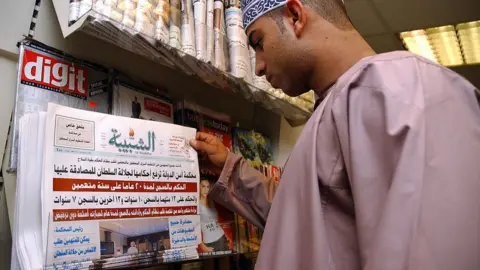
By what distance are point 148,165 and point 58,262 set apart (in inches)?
10.7

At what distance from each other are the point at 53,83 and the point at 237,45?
19.7 inches

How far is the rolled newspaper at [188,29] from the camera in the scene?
0.97 meters

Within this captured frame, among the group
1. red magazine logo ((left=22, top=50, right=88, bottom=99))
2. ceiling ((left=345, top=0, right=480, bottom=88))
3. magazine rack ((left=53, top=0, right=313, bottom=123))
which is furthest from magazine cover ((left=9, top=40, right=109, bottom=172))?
ceiling ((left=345, top=0, right=480, bottom=88))

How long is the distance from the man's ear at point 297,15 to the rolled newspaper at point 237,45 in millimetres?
286

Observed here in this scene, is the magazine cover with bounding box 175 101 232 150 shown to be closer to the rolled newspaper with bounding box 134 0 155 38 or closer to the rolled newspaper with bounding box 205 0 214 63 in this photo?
the rolled newspaper with bounding box 205 0 214 63

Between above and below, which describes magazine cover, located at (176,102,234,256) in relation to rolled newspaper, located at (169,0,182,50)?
below

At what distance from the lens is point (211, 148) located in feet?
3.56

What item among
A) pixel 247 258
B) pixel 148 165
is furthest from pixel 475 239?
pixel 247 258

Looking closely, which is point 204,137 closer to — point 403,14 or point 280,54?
point 280,54

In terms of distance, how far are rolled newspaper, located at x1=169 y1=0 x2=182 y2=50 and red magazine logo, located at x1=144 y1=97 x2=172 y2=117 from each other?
21 centimetres

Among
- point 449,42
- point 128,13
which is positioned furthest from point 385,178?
point 449,42

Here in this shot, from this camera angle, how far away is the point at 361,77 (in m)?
0.65

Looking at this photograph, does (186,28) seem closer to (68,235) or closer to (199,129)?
(199,129)

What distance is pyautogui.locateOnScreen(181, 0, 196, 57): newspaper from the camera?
3.18ft
